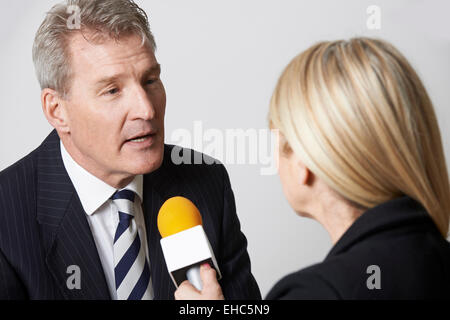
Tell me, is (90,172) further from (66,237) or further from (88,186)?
(66,237)

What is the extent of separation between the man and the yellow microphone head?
0.26 meters

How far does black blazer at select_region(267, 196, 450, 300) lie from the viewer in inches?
49.8

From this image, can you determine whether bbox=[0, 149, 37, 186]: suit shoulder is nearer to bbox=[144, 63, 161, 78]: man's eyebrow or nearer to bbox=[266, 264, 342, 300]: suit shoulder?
bbox=[144, 63, 161, 78]: man's eyebrow

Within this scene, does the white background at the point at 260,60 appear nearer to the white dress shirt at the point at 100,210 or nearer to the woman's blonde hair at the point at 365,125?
the white dress shirt at the point at 100,210

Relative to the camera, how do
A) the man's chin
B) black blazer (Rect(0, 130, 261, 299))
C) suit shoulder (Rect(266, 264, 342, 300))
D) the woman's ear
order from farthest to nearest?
the man's chin → black blazer (Rect(0, 130, 261, 299)) → the woman's ear → suit shoulder (Rect(266, 264, 342, 300))

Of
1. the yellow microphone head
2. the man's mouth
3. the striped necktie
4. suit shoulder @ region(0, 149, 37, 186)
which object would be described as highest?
the man's mouth

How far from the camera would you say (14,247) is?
1.83 m

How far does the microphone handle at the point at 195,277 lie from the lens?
159cm

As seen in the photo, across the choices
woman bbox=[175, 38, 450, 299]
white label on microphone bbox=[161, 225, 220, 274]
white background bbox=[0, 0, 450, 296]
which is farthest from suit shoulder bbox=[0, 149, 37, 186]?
white background bbox=[0, 0, 450, 296]

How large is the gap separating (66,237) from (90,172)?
0.24 m

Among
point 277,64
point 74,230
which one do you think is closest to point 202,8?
point 277,64

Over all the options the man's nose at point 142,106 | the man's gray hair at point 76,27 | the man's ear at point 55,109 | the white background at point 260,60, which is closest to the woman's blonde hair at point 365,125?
the man's nose at point 142,106

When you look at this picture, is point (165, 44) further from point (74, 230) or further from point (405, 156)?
point (405, 156)

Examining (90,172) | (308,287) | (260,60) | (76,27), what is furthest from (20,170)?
(260,60)
